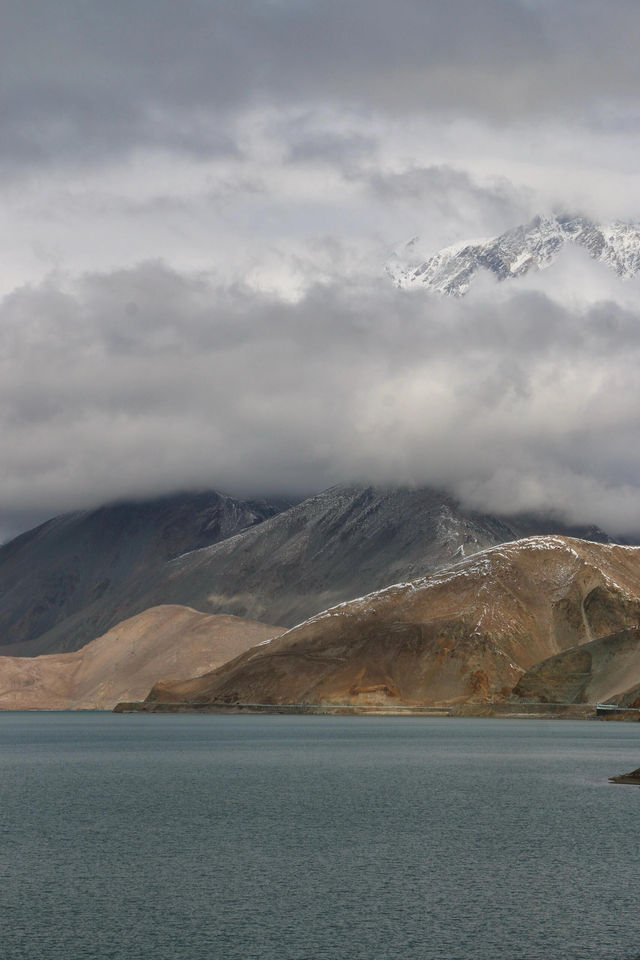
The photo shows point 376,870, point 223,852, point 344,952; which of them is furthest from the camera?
point 223,852

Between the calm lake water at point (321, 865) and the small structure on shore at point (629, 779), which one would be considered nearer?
the calm lake water at point (321, 865)

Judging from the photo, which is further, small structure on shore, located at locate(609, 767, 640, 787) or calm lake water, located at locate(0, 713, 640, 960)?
small structure on shore, located at locate(609, 767, 640, 787)

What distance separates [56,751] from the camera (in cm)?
18138

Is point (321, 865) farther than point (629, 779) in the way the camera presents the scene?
No

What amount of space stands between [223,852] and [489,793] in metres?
38.6

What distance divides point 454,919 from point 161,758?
106 metres

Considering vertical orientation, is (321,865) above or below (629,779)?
below

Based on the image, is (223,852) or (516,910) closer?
(516,910)

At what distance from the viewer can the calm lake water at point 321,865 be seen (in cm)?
5238

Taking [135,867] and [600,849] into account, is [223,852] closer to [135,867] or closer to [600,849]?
[135,867]

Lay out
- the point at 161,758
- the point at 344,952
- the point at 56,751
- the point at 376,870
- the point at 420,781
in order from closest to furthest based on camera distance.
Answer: the point at 344,952, the point at 376,870, the point at 420,781, the point at 161,758, the point at 56,751

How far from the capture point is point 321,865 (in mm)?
69750

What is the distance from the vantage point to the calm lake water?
5238 centimetres

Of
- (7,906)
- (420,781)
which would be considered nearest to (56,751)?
(420,781)
